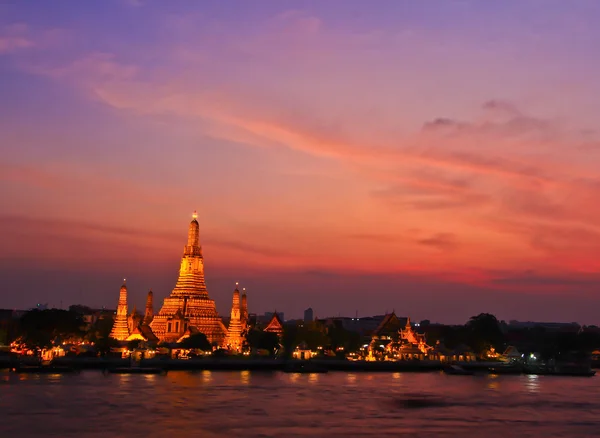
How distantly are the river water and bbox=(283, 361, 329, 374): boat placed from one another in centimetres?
1751

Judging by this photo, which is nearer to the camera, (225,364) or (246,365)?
(225,364)

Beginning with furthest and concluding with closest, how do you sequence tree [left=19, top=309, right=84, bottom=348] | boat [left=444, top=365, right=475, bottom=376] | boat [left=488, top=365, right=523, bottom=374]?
boat [left=488, top=365, right=523, bottom=374] → boat [left=444, top=365, right=475, bottom=376] → tree [left=19, top=309, right=84, bottom=348]

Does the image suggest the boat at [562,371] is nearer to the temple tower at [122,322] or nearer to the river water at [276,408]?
the river water at [276,408]

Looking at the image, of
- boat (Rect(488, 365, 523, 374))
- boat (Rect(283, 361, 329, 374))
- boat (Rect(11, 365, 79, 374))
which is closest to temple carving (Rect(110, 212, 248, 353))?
boat (Rect(283, 361, 329, 374))

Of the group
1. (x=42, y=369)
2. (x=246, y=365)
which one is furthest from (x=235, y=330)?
(x=42, y=369)

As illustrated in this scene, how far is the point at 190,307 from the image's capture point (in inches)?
4828

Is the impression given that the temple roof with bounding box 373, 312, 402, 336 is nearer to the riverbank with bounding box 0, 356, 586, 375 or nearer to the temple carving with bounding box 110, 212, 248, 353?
the riverbank with bounding box 0, 356, 586, 375

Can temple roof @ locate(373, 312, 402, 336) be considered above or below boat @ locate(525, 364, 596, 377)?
above

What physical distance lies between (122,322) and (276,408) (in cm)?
6458

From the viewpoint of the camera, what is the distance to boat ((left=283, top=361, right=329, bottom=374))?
10515 cm

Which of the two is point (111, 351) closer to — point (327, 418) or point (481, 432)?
point (327, 418)

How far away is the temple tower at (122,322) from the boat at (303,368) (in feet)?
75.4

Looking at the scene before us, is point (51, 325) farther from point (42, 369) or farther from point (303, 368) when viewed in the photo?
point (303, 368)

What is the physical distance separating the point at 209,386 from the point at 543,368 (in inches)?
2619
